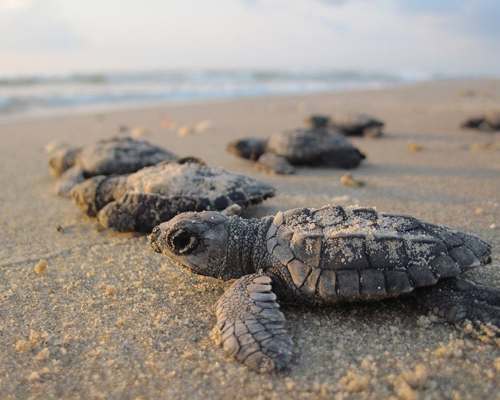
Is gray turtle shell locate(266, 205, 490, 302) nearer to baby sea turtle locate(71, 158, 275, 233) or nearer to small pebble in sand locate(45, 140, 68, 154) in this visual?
baby sea turtle locate(71, 158, 275, 233)

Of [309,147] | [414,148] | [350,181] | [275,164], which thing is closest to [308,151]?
[309,147]

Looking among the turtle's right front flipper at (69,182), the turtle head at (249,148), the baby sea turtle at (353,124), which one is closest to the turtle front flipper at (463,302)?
the turtle's right front flipper at (69,182)

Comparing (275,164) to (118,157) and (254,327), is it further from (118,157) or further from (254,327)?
(254,327)

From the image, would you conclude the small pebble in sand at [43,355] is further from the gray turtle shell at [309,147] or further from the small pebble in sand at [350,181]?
the gray turtle shell at [309,147]

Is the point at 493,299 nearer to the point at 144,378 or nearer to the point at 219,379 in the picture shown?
the point at 219,379

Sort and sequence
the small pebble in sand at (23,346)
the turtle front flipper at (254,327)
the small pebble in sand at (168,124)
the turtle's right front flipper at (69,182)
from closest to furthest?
the turtle front flipper at (254,327) < the small pebble in sand at (23,346) < the turtle's right front flipper at (69,182) < the small pebble in sand at (168,124)

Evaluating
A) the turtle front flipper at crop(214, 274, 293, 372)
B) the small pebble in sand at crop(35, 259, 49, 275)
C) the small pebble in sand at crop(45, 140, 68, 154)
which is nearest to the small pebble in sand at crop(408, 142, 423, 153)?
the turtle front flipper at crop(214, 274, 293, 372)
